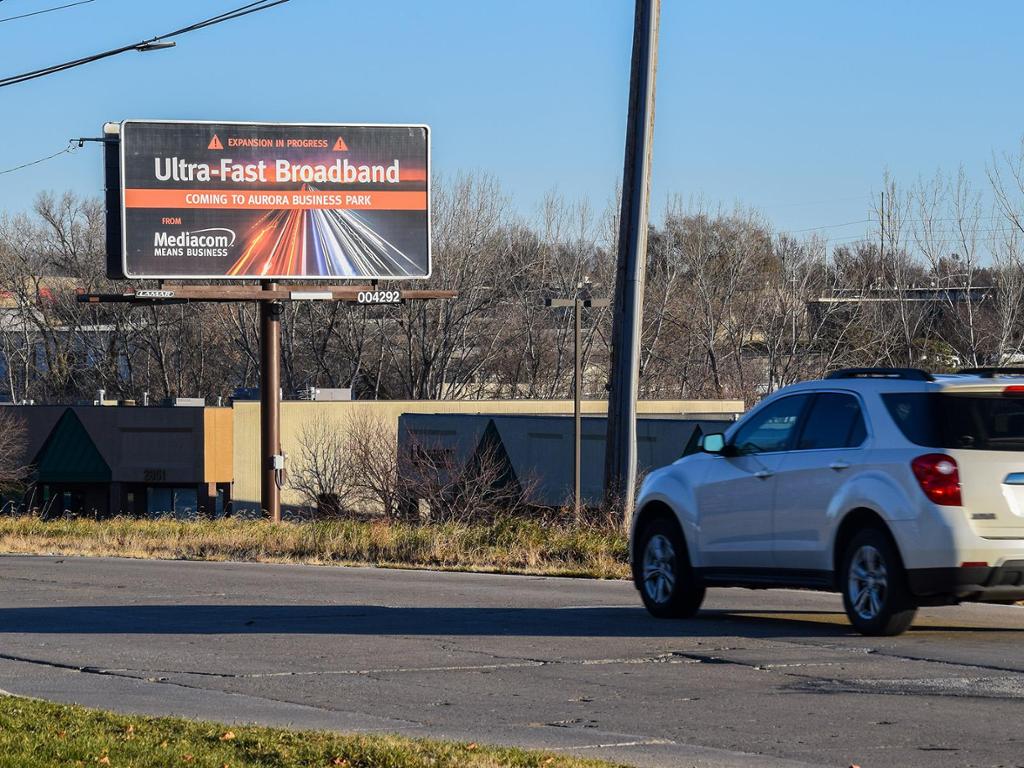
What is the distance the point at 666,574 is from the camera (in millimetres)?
12125

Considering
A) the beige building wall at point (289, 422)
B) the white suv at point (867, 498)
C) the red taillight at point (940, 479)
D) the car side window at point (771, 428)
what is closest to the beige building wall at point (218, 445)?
the beige building wall at point (289, 422)

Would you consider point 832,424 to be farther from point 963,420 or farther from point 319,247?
point 319,247

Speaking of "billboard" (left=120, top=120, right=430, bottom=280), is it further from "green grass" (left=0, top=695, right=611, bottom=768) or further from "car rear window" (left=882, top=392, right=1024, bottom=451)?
"green grass" (left=0, top=695, right=611, bottom=768)

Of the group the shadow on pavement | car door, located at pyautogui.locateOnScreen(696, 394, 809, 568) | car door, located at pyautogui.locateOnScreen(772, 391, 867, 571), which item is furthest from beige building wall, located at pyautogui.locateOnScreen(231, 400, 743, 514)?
car door, located at pyautogui.locateOnScreen(772, 391, 867, 571)

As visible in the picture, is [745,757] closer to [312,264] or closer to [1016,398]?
[1016,398]

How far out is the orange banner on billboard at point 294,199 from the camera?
112ft

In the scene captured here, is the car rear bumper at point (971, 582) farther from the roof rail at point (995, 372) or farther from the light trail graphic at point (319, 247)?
the light trail graphic at point (319, 247)

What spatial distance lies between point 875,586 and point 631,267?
31.4 feet

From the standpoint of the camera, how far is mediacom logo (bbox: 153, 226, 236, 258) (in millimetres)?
33969

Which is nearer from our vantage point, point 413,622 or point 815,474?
point 815,474

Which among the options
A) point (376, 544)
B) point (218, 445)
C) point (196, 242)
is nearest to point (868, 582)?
point (376, 544)

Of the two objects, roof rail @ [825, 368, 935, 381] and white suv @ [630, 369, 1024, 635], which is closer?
white suv @ [630, 369, 1024, 635]

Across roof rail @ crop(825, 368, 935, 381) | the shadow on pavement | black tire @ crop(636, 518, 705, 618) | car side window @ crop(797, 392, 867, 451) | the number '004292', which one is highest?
the number '004292'

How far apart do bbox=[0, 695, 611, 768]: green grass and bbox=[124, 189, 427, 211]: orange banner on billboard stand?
2784 centimetres
